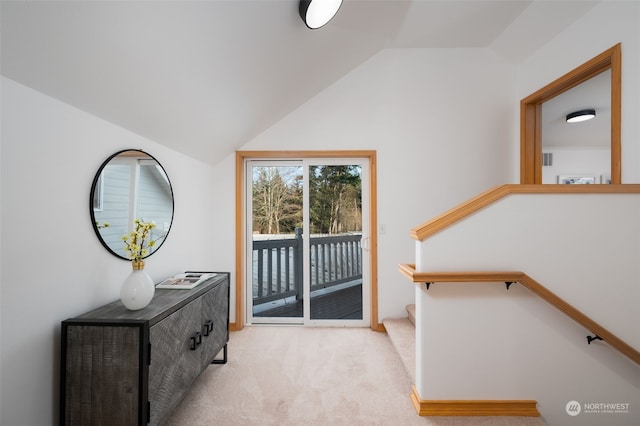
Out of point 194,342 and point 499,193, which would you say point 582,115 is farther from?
point 194,342

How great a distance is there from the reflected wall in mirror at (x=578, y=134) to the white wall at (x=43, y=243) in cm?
431

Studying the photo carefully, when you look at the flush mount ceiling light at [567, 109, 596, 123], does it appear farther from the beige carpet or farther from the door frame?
the beige carpet

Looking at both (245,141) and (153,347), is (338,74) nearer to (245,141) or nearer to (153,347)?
(245,141)

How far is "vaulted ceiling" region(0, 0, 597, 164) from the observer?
1187mm

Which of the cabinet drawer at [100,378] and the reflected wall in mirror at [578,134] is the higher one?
the reflected wall in mirror at [578,134]

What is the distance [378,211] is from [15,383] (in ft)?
9.23

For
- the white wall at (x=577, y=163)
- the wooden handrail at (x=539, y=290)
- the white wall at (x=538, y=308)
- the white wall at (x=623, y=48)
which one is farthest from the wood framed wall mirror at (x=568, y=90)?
the white wall at (x=577, y=163)

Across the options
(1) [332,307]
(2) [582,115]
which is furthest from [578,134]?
(1) [332,307]

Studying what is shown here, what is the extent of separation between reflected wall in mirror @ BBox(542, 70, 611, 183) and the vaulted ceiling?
89 cm

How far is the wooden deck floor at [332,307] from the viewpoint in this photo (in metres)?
3.23

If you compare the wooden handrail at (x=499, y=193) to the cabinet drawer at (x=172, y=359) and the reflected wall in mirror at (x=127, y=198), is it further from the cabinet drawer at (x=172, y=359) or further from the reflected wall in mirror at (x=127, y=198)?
the reflected wall in mirror at (x=127, y=198)

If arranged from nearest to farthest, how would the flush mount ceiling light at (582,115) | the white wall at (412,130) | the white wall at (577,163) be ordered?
the white wall at (412,130) → the flush mount ceiling light at (582,115) → the white wall at (577,163)

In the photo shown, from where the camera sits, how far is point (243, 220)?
10.5 feet

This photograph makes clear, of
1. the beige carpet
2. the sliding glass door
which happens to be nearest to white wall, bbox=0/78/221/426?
the beige carpet
